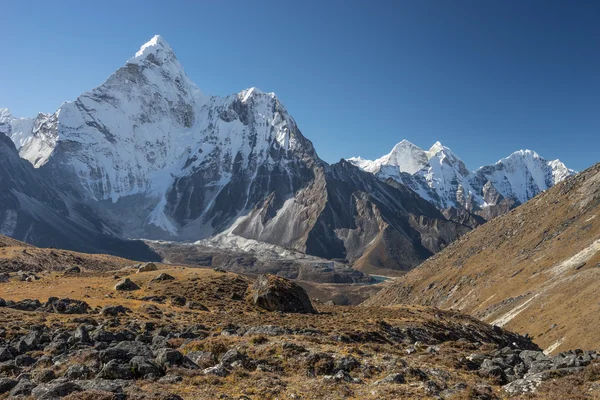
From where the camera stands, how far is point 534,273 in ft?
372

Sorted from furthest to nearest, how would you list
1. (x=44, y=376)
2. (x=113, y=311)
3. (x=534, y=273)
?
1. (x=534, y=273)
2. (x=113, y=311)
3. (x=44, y=376)

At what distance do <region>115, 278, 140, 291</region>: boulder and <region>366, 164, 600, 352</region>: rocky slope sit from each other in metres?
63.8

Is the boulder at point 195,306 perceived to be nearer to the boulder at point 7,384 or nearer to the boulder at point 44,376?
the boulder at point 44,376

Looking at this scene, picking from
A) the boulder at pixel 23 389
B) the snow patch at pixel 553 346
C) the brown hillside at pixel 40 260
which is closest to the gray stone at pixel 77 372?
the boulder at pixel 23 389

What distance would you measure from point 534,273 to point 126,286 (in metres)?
104

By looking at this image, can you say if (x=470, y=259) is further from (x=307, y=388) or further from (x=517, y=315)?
(x=307, y=388)

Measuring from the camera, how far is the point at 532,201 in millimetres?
173125

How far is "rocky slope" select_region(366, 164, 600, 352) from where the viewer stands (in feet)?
240

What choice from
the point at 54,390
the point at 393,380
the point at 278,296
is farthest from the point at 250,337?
the point at 278,296

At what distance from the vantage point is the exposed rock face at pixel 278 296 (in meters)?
55.5

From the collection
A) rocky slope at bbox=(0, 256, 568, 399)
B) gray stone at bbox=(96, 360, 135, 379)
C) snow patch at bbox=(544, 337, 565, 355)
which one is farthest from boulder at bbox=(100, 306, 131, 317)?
snow patch at bbox=(544, 337, 565, 355)

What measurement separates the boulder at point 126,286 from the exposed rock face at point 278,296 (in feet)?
56.0

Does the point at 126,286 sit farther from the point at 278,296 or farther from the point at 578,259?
the point at 578,259

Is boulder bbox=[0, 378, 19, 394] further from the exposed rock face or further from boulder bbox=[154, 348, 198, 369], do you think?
the exposed rock face
